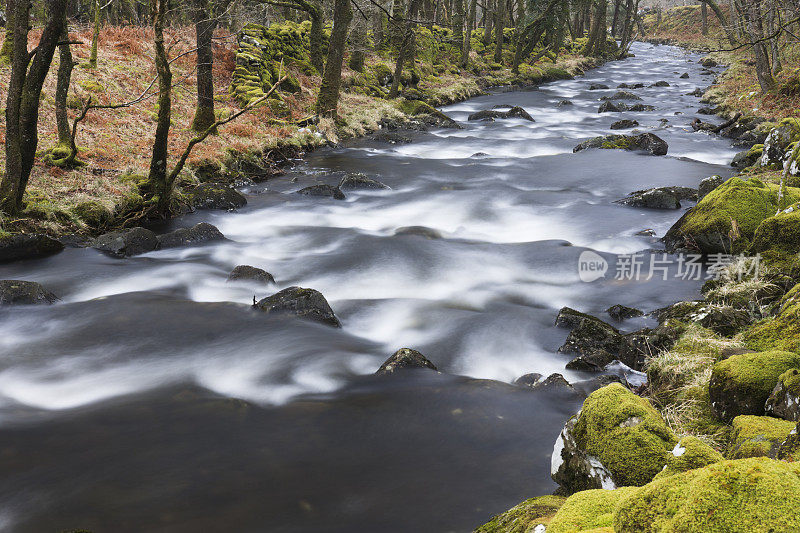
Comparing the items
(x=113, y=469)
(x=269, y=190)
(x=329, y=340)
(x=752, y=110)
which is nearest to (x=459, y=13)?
(x=752, y=110)

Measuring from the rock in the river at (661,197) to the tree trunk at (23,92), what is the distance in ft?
40.2

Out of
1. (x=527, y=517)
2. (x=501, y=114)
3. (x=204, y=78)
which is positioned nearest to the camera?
(x=527, y=517)

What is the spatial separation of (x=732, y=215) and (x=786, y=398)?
6.13 m

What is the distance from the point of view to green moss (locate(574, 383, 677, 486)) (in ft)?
11.2

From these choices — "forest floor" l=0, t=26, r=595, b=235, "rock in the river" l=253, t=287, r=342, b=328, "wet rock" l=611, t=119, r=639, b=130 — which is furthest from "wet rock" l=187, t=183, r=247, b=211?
"wet rock" l=611, t=119, r=639, b=130

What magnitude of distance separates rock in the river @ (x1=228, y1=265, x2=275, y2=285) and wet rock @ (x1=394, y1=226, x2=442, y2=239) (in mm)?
3767

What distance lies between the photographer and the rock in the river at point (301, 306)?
8117mm

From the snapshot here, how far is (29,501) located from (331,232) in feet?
28.2

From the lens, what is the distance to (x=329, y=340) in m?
7.59

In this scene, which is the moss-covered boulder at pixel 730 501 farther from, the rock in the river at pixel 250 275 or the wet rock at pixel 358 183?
the wet rock at pixel 358 183

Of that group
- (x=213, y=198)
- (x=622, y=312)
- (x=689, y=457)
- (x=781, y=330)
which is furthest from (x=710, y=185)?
(x=689, y=457)

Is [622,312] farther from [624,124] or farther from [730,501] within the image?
[624,124]

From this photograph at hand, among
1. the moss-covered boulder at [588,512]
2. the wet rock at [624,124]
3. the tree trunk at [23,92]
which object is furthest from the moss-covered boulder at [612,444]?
the wet rock at [624,124]

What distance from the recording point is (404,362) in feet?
22.4
